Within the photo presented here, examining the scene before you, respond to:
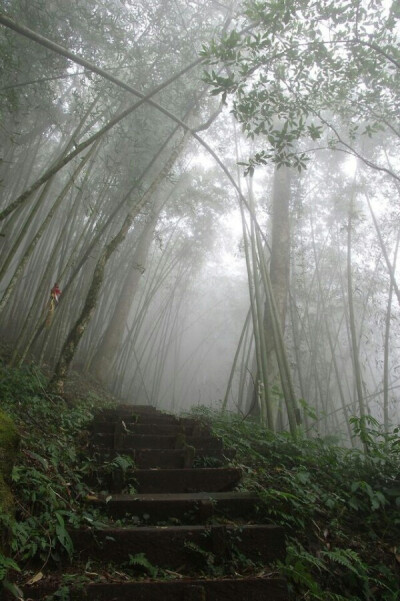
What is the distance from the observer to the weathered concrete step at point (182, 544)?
68.2 inches

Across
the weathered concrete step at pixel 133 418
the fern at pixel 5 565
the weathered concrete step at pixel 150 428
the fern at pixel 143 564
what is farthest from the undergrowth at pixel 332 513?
the fern at pixel 5 565

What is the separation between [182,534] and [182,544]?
4 centimetres

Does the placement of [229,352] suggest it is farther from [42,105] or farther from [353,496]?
[353,496]

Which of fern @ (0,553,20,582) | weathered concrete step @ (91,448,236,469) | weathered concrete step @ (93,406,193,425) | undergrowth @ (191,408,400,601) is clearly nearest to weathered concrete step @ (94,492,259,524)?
undergrowth @ (191,408,400,601)

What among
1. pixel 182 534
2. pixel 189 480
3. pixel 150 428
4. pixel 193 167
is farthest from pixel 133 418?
pixel 193 167

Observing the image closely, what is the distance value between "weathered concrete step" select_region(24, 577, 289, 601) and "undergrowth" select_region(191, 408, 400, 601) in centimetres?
14

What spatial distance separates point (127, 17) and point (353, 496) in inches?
250

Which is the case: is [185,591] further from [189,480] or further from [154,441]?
[154,441]

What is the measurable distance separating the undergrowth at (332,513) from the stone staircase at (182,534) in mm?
120

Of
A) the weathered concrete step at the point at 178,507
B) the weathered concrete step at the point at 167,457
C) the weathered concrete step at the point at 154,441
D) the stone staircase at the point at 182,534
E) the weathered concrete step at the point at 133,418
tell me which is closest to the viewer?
the stone staircase at the point at 182,534

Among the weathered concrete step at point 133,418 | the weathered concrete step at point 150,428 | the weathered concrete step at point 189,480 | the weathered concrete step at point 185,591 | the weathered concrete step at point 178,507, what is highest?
the weathered concrete step at point 133,418

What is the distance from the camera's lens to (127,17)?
5.52m

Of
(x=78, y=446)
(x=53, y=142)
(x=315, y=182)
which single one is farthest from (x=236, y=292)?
(x=78, y=446)

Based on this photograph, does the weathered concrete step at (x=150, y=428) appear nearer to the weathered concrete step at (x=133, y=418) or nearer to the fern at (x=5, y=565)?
the weathered concrete step at (x=133, y=418)
